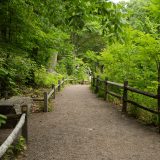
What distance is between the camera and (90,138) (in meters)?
7.25

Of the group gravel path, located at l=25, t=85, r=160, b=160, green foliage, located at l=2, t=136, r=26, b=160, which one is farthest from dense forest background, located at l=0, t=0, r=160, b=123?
green foliage, located at l=2, t=136, r=26, b=160

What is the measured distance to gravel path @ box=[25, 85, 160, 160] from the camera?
6008 millimetres

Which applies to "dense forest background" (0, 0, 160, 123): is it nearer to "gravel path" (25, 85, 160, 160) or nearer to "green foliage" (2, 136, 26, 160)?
"gravel path" (25, 85, 160, 160)

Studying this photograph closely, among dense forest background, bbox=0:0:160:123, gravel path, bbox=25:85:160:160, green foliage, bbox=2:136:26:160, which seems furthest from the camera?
dense forest background, bbox=0:0:160:123

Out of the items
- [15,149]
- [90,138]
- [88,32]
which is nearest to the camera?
[15,149]

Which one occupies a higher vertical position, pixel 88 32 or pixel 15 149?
pixel 88 32

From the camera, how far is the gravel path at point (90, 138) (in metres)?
6.01

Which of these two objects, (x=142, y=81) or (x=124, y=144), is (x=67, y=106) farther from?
(x=124, y=144)

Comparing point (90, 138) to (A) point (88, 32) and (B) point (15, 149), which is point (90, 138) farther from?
(A) point (88, 32)

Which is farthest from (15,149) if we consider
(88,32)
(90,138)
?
(88,32)

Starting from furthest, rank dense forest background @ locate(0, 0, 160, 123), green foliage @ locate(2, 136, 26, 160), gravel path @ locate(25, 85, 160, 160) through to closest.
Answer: dense forest background @ locate(0, 0, 160, 123), gravel path @ locate(25, 85, 160, 160), green foliage @ locate(2, 136, 26, 160)

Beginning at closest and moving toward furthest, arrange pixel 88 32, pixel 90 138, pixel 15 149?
pixel 15 149
pixel 90 138
pixel 88 32

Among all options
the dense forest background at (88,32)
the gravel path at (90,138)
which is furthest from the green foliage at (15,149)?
the dense forest background at (88,32)

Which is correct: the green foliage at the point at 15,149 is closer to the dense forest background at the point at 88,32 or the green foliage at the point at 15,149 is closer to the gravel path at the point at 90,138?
the gravel path at the point at 90,138
